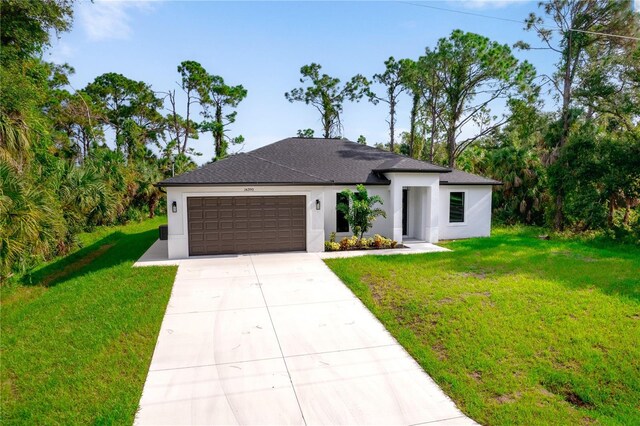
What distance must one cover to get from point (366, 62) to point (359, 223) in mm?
22541

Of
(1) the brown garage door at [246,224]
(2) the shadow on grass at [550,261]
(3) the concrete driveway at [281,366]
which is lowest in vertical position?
(3) the concrete driveway at [281,366]

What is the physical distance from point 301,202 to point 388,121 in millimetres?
23541

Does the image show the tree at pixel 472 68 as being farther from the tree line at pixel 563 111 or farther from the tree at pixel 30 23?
the tree at pixel 30 23

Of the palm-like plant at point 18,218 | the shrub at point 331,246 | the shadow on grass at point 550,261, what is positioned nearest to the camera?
the palm-like plant at point 18,218

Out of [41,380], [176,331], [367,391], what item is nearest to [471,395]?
[367,391]

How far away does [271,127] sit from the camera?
1281 inches

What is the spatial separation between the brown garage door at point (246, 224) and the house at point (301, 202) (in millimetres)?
34

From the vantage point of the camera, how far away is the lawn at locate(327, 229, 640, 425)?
15.4ft

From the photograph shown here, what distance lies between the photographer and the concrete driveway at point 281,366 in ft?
14.4

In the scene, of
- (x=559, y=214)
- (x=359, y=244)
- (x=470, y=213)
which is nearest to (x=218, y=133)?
(x=359, y=244)

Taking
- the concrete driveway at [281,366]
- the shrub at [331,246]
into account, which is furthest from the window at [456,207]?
the concrete driveway at [281,366]

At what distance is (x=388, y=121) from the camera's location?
112 ft

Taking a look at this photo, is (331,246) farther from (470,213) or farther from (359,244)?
(470,213)

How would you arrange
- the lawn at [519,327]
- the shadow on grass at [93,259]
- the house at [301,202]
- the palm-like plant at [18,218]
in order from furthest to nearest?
the house at [301,202]
the shadow on grass at [93,259]
the palm-like plant at [18,218]
the lawn at [519,327]
